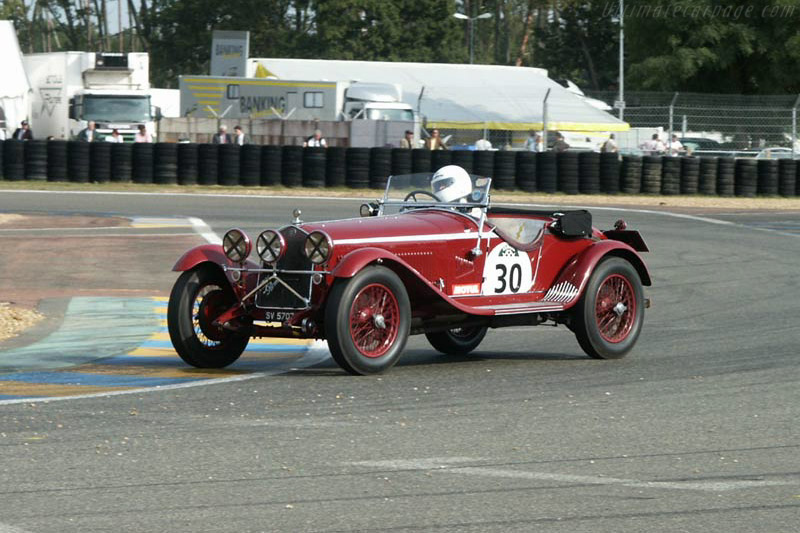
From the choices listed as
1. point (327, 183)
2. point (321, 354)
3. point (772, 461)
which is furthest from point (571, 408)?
point (327, 183)

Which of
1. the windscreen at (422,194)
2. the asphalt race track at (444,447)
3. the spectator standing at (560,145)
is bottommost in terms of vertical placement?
the asphalt race track at (444,447)

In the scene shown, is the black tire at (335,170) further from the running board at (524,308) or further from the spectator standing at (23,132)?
the running board at (524,308)

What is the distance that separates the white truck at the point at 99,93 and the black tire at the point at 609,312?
2751 cm

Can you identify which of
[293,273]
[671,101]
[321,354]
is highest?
[671,101]

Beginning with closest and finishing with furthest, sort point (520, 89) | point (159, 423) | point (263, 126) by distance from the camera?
point (159, 423)
point (263, 126)
point (520, 89)

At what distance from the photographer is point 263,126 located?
35875 millimetres

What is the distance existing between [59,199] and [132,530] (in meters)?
21.4

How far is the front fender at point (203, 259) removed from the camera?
8609 millimetres

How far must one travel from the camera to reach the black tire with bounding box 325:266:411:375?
8.02 metres

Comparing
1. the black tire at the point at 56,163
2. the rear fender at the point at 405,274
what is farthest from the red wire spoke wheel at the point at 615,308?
the black tire at the point at 56,163

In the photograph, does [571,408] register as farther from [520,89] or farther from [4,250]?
[520,89]

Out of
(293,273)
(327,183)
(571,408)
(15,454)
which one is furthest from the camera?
(327,183)

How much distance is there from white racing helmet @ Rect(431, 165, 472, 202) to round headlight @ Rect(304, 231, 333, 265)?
1.56 meters

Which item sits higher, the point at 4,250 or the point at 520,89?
the point at 520,89
